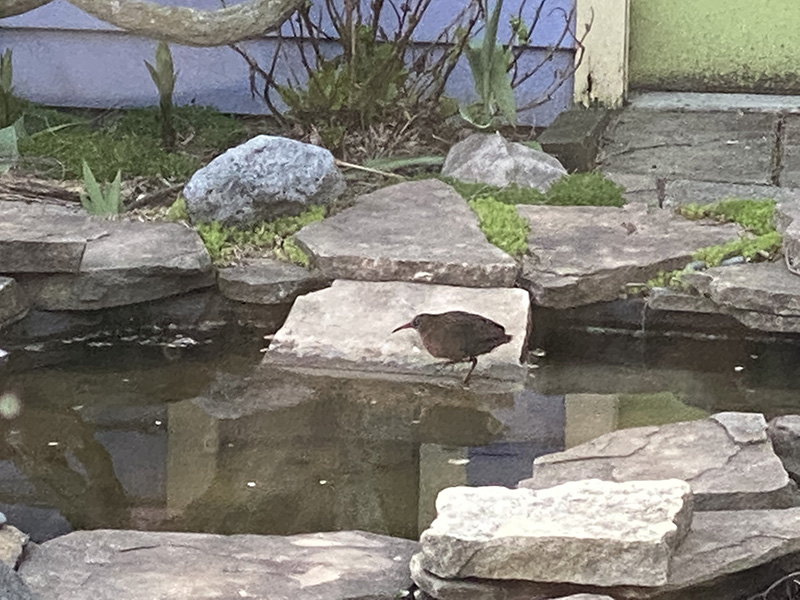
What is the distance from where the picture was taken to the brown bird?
368 cm

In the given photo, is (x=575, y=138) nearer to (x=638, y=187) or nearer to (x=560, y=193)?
(x=638, y=187)

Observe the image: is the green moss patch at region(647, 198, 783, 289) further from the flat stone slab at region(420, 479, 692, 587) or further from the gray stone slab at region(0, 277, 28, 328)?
the gray stone slab at region(0, 277, 28, 328)

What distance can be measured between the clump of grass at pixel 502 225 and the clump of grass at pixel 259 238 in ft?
1.92

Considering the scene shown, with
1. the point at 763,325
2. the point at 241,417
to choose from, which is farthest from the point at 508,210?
the point at 241,417

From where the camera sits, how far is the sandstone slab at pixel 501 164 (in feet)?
17.0

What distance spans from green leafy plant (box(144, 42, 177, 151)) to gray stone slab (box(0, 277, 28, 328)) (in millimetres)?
1766

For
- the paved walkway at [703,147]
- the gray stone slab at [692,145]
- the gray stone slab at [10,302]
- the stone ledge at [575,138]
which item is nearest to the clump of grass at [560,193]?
the paved walkway at [703,147]

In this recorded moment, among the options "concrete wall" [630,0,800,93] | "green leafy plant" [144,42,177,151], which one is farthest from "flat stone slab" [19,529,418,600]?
"concrete wall" [630,0,800,93]

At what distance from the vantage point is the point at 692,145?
590cm

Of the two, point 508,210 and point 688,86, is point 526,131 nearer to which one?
point 688,86

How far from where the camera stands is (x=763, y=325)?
3.96m

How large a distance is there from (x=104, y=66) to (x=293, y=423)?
3.44 metres

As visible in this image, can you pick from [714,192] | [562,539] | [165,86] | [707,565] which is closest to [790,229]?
[714,192]

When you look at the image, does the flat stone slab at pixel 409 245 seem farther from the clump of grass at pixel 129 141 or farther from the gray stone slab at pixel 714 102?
the gray stone slab at pixel 714 102
